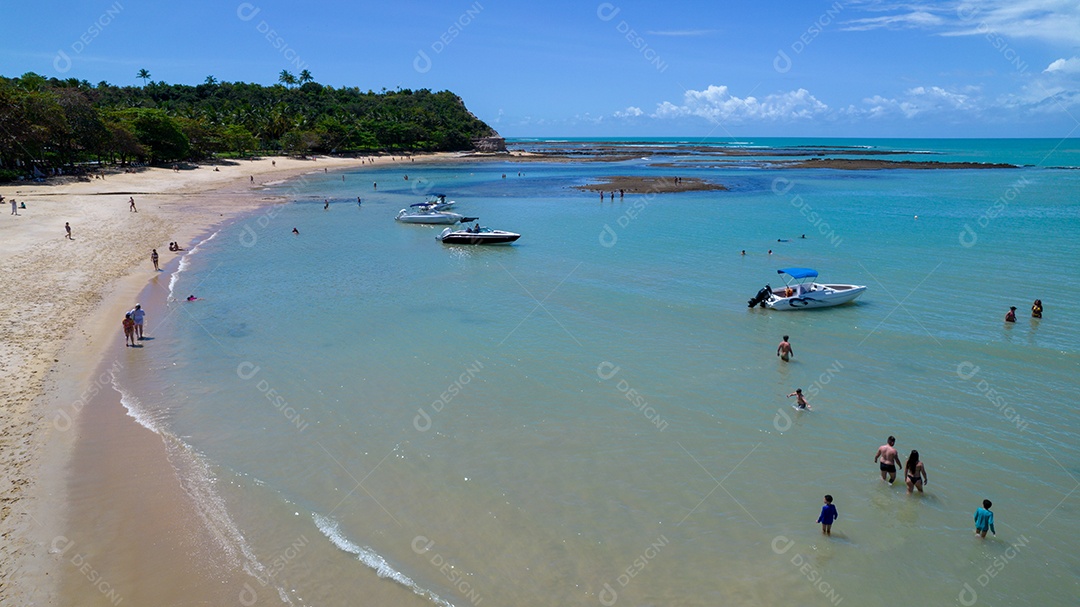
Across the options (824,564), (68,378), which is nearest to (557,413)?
(824,564)

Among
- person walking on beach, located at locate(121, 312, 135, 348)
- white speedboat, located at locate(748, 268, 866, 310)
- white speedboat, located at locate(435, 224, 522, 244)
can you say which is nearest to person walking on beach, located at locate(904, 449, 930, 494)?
white speedboat, located at locate(748, 268, 866, 310)

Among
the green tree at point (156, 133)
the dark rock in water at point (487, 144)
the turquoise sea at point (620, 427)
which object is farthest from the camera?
the dark rock in water at point (487, 144)

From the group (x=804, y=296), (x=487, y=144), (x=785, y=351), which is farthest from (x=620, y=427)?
(x=487, y=144)

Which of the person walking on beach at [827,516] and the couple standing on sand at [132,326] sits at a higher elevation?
the couple standing on sand at [132,326]

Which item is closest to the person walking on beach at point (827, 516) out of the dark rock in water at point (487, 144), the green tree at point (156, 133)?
the green tree at point (156, 133)

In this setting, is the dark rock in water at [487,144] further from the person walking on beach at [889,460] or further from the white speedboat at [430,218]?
the person walking on beach at [889,460]

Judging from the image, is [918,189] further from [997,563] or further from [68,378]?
[68,378]
